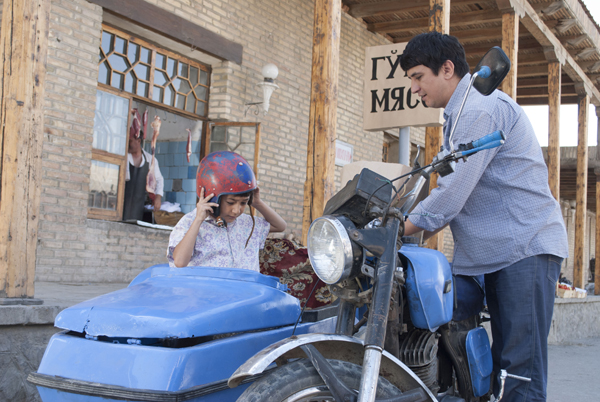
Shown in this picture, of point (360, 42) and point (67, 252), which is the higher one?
point (360, 42)

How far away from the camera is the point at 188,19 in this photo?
7656 millimetres

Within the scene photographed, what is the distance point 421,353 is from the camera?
2.08 meters

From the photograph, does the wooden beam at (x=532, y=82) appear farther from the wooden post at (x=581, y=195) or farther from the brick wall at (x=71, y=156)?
the brick wall at (x=71, y=156)

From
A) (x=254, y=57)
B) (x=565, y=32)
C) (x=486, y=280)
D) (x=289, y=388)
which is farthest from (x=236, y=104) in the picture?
(x=289, y=388)

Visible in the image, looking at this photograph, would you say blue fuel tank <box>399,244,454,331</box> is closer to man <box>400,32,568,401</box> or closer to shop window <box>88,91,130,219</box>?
man <box>400,32,568,401</box>

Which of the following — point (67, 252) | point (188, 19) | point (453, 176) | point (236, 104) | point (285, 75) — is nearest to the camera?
point (453, 176)

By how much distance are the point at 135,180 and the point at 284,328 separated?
5937 millimetres

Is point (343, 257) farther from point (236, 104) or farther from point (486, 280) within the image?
point (236, 104)

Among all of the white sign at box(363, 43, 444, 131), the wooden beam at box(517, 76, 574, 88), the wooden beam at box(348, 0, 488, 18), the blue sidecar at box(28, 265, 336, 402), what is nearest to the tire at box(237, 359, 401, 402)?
the blue sidecar at box(28, 265, 336, 402)

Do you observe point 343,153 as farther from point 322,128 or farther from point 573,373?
point 573,373

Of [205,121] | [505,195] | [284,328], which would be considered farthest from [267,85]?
[284,328]

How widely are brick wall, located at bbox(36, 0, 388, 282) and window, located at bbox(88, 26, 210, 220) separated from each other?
0.30m

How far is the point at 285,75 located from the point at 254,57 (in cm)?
75

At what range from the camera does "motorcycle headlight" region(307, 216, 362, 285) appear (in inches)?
65.7
